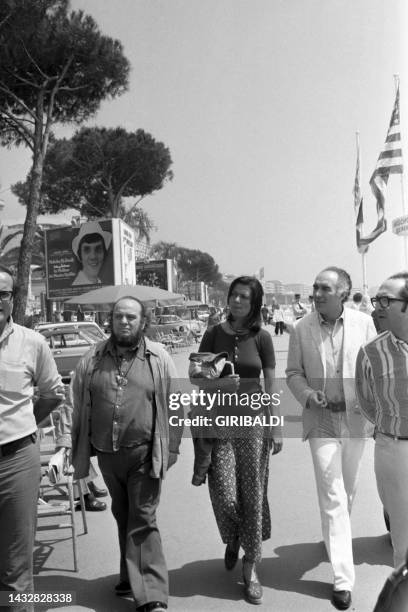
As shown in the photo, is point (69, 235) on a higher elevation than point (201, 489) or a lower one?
higher

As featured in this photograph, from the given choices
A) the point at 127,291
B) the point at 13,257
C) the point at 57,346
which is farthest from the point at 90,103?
the point at 13,257

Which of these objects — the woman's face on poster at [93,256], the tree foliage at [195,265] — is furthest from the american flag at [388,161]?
the tree foliage at [195,265]

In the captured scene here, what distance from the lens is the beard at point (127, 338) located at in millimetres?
3039

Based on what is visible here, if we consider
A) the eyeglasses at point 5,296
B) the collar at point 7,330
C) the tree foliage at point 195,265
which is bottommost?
the collar at point 7,330

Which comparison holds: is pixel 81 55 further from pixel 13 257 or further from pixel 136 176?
pixel 13 257

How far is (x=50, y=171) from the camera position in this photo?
3359 cm

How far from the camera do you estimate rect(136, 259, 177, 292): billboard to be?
42.2 m

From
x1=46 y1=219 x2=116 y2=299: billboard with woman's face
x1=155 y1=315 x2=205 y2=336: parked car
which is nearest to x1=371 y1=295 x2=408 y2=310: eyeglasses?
x1=46 y1=219 x2=116 y2=299: billboard with woman's face

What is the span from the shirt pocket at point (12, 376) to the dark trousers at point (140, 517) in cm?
64

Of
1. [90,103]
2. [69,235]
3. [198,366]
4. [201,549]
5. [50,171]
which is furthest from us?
[50,171]

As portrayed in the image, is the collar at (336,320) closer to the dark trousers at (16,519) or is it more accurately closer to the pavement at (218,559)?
the pavement at (218,559)

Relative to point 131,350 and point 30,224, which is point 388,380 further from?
point 30,224

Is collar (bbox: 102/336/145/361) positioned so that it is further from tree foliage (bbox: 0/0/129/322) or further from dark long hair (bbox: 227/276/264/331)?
tree foliage (bbox: 0/0/129/322)

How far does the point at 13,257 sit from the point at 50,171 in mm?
5403
